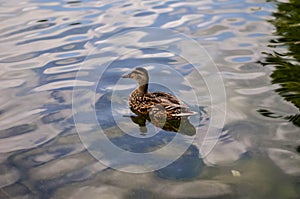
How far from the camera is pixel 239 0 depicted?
1396cm

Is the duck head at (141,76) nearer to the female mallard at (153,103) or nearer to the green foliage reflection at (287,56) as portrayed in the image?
the female mallard at (153,103)

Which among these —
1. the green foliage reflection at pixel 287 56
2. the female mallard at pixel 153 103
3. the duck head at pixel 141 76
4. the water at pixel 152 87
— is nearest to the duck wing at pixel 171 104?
the female mallard at pixel 153 103

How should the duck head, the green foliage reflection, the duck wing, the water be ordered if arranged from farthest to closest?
1. the duck head
2. the green foliage reflection
3. the duck wing
4. the water

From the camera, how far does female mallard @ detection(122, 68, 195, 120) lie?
6.87 m

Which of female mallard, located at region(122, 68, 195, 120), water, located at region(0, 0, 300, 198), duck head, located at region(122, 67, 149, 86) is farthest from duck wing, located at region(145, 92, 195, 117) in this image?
duck head, located at region(122, 67, 149, 86)

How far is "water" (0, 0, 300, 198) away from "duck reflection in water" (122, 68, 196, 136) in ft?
0.62

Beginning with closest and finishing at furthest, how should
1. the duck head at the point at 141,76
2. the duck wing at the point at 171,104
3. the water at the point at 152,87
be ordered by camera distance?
1. the water at the point at 152,87
2. the duck wing at the point at 171,104
3. the duck head at the point at 141,76

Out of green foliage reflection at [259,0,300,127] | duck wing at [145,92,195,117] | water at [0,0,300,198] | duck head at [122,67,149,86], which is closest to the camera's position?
water at [0,0,300,198]

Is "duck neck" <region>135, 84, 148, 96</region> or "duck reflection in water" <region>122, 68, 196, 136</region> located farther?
"duck neck" <region>135, 84, 148, 96</region>

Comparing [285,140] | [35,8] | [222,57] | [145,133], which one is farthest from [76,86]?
[35,8]

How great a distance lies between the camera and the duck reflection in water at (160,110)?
→ 6.84 m

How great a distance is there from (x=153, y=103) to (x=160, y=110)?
26cm

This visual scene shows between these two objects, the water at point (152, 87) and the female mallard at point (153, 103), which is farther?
the female mallard at point (153, 103)

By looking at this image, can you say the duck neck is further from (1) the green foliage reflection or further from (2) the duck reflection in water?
(1) the green foliage reflection
